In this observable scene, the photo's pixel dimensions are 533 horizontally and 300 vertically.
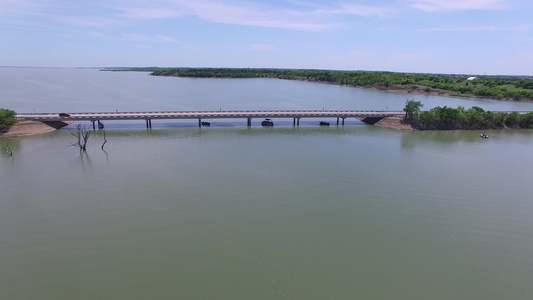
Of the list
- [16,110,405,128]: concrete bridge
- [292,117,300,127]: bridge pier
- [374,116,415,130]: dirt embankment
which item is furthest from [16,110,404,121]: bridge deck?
[374,116,415,130]: dirt embankment

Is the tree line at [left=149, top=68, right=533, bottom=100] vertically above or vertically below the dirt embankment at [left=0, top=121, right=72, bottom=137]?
above

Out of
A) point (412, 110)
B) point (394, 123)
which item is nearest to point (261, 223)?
point (394, 123)

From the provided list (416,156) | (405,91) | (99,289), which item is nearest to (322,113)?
(416,156)

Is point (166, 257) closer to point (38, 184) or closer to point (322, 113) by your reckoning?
point (38, 184)

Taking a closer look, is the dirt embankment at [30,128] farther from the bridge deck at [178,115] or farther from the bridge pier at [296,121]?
the bridge pier at [296,121]

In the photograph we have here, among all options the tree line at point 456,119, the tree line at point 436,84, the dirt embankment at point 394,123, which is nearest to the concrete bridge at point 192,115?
the dirt embankment at point 394,123

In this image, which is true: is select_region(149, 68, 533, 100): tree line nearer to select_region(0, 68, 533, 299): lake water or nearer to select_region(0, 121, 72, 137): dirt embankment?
select_region(0, 68, 533, 299): lake water
